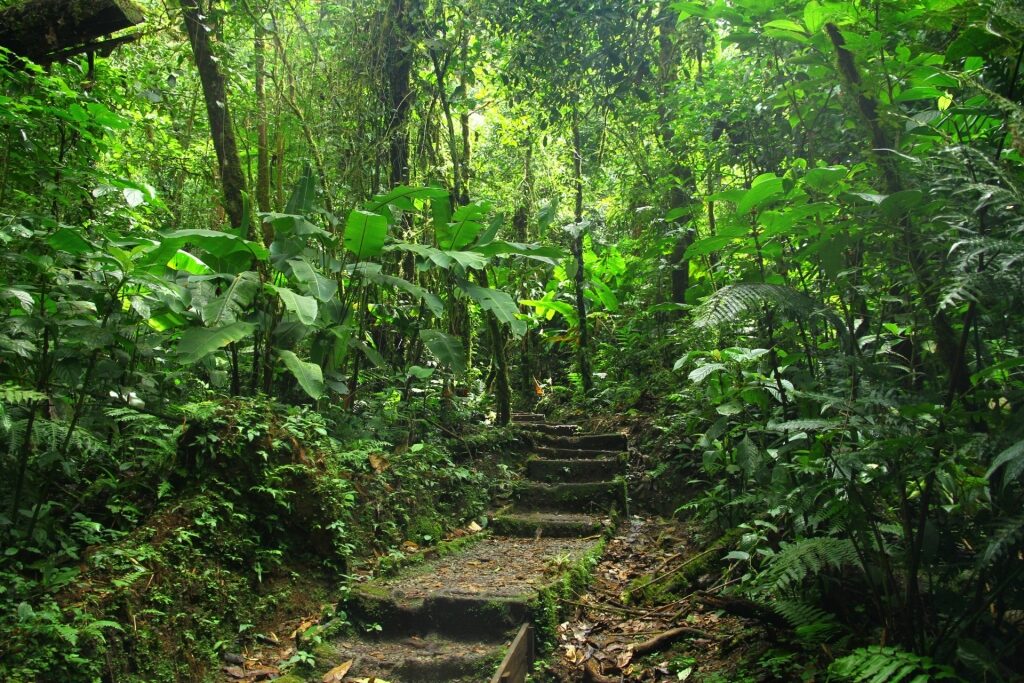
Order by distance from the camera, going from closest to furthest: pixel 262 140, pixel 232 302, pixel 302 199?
pixel 232 302 → pixel 302 199 → pixel 262 140

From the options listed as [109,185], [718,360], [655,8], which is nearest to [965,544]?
[718,360]

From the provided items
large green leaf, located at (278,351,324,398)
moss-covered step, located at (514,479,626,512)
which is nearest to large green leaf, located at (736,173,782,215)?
large green leaf, located at (278,351,324,398)

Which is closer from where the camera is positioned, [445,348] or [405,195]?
[405,195]

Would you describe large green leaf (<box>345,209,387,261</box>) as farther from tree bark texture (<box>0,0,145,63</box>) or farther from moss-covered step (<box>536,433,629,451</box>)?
moss-covered step (<box>536,433,629,451</box>)

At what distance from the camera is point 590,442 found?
7.77m

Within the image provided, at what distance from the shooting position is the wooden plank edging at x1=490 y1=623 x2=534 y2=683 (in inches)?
117

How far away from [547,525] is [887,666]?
3973 mm

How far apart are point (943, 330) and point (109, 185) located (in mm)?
4677

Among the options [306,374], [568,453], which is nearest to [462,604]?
[306,374]

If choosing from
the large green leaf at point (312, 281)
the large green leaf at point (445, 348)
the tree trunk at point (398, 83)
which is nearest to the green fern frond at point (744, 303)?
the large green leaf at point (312, 281)

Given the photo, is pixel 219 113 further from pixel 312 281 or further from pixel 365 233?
pixel 312 281

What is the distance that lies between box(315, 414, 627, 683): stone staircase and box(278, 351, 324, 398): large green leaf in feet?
4.03

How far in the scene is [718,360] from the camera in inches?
168

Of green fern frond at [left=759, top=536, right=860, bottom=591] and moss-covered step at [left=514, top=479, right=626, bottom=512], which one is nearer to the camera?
green fern frond at [left=759, top=536, right=860, bottom=591]
